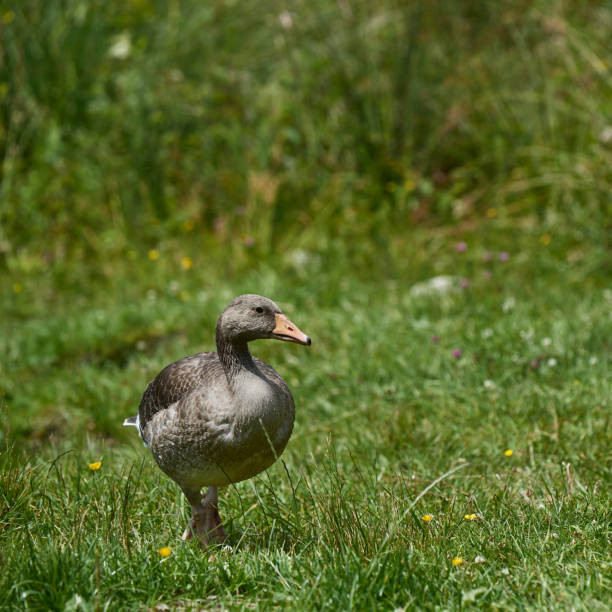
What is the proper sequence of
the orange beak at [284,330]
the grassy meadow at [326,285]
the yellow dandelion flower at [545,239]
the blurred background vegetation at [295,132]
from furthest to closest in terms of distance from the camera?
the blurred background vegetation at [295,132] < the yellow dandelion flower at [545,239] < the orange beak at [284,330] < the grassy meadow at [326,285]

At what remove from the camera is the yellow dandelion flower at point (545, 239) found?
7695mm

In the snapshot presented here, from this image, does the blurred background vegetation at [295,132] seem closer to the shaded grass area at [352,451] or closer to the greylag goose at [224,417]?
the shaded grass area at [352,451]

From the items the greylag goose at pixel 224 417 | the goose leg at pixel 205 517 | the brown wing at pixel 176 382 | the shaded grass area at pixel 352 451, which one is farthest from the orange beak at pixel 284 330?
the goose leg at pixel 205 517

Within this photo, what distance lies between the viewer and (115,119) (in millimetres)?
9250

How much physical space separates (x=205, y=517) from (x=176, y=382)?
565mm

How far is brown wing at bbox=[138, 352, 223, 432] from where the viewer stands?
11.9ft

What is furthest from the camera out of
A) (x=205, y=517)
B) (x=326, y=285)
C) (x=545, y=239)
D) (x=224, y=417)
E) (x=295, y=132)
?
(x=295, y=132)

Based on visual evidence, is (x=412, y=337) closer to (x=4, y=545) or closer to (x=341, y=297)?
(x=341, y=297)

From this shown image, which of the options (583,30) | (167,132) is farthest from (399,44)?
(167,132)

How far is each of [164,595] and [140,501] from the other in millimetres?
992

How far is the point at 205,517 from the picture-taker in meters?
3.61

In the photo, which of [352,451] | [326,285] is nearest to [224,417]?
[352,451]

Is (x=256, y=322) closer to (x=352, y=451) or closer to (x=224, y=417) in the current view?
(x=224, y=417)

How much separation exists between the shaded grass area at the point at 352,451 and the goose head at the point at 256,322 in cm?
53
